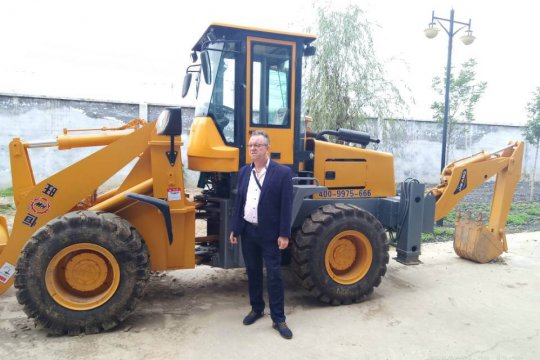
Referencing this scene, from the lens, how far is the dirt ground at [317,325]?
3.58 metres

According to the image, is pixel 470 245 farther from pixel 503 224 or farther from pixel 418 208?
pixel 418 208

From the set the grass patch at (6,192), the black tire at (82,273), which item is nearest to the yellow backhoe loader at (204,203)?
the black tire at (82,273)

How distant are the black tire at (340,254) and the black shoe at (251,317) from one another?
2.06 feet

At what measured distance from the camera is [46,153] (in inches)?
488

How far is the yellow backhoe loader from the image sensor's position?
382 centimetres

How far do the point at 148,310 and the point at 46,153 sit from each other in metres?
9.66

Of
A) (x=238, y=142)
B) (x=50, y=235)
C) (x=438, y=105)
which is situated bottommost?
(x=50, y=235)

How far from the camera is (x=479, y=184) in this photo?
6094 mm

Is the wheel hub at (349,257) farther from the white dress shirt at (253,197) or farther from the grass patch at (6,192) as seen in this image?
the grass patch at (6,192)

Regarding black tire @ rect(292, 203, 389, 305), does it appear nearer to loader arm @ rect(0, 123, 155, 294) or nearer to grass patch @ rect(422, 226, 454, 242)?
loader arm @ rect(0, 123, 155, 294)

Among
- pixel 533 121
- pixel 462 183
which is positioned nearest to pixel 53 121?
pixel 462 183

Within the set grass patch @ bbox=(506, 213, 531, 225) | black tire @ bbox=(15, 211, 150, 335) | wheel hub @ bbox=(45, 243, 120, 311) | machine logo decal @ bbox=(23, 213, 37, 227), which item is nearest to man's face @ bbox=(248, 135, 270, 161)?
black tire @ bbox=(15, 211, 150, 335)

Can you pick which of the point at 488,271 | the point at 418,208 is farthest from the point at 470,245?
the point at 418,208

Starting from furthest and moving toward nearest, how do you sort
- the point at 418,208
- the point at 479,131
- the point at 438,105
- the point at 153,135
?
the point at 479,131 → the point at 438,105 → the point at 418,208 → the point at 153,135
